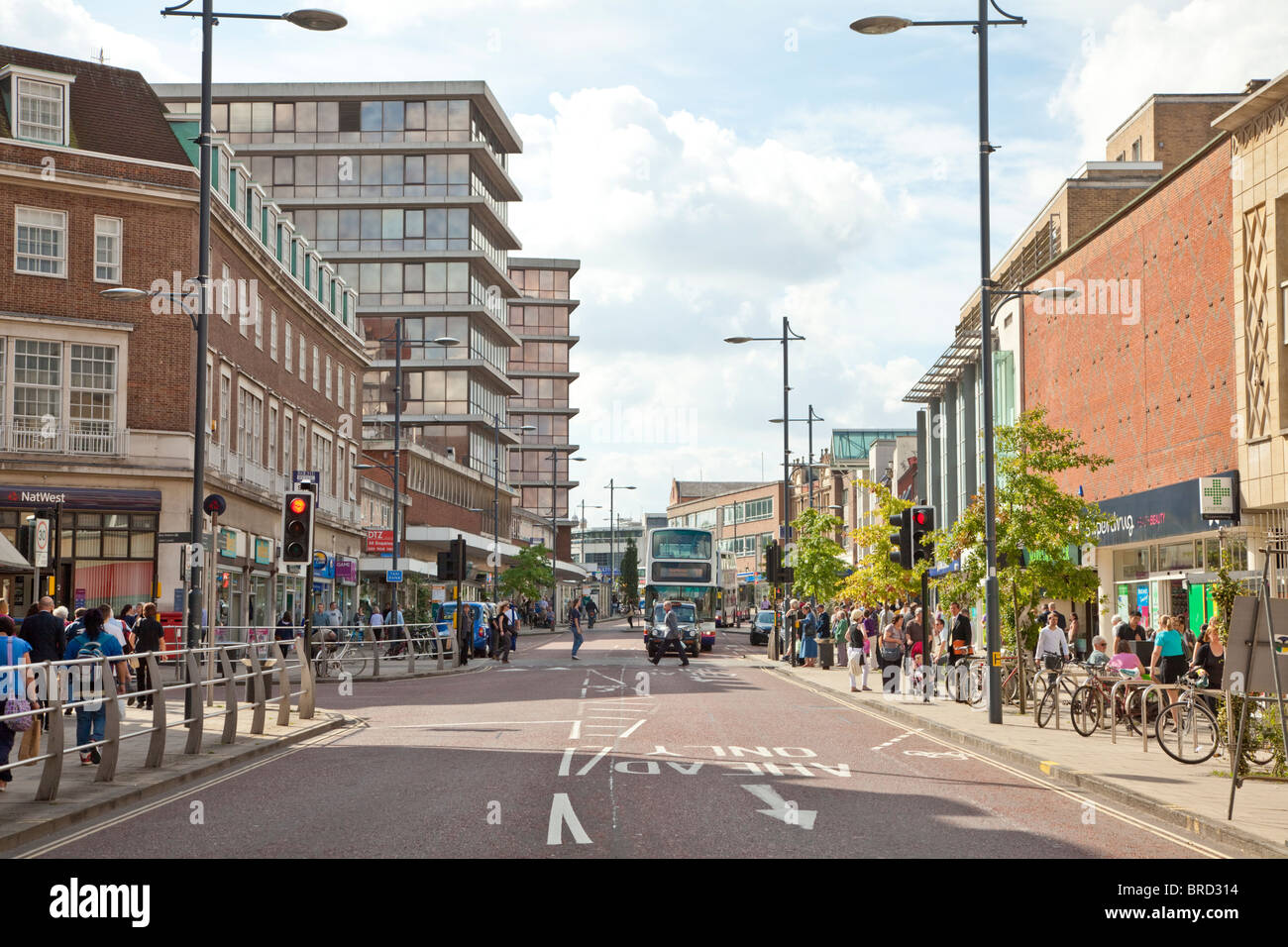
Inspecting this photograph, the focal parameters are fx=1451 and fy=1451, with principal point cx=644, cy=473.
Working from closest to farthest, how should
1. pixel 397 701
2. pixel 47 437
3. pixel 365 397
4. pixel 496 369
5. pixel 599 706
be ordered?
pixel 599 706 → pixel 397 701 → pixel 47 437 → pixel 365 397 → pixel 496 369

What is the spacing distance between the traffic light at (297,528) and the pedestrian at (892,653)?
13.4m

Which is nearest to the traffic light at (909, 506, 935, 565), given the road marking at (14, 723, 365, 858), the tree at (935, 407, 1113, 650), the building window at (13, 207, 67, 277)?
the tree at (935, 407, 1113, 650)

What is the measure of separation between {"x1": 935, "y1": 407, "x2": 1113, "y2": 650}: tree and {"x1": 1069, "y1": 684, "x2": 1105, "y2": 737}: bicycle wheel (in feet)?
14.8

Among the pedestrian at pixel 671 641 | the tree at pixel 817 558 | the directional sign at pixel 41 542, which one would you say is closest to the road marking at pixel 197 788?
the directional sign at pixel 41 542

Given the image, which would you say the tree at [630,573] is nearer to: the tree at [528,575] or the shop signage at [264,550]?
the tree at [528,575]

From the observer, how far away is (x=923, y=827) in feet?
36.8

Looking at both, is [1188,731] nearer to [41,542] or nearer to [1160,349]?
[41,542]

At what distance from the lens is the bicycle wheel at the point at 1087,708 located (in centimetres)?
1967

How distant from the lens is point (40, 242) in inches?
1479

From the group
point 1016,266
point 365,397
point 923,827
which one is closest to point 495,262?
point 365,397

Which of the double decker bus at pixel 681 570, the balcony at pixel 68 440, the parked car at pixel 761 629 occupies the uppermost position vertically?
the balcony at pixel 68 440
